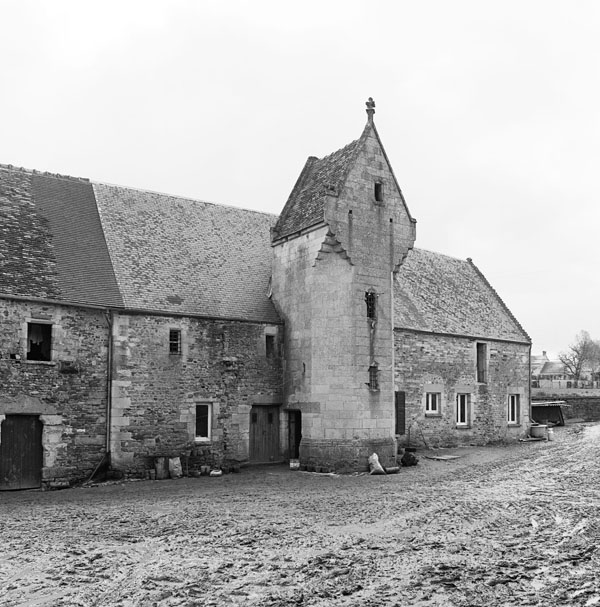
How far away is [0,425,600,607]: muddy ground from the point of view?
968 cm

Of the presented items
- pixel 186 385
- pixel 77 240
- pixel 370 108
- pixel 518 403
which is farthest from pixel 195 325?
pixel 518 403

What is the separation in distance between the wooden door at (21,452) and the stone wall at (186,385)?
84.4 inches

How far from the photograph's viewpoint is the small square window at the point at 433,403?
3025 cm

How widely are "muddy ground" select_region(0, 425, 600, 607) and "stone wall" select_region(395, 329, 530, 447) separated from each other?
29.0 ft

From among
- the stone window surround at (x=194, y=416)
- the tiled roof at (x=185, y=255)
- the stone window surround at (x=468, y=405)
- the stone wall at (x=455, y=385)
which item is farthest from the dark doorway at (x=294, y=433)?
the stone window surround at (x=468, y=405)

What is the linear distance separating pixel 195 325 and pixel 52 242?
5.14 m

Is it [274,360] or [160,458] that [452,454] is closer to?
[274,360]

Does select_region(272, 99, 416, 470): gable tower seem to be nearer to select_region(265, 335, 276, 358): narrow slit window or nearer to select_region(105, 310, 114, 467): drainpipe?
select_region(265, 335, 276, 358): narrow slit window

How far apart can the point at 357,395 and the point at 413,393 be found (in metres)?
7.18

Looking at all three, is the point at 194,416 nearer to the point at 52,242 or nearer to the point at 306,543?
the point at 52,242

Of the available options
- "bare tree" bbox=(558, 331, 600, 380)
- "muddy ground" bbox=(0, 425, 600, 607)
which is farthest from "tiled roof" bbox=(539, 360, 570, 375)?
"muddy ground" bbox=(0, 425, 600, 607)

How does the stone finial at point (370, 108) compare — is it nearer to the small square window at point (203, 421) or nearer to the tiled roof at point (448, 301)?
the tiled roof at point (448, 301)

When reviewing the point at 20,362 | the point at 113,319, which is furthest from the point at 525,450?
the point at 20,362

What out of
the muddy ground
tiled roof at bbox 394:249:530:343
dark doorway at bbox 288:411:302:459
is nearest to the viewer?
the muddy ground
